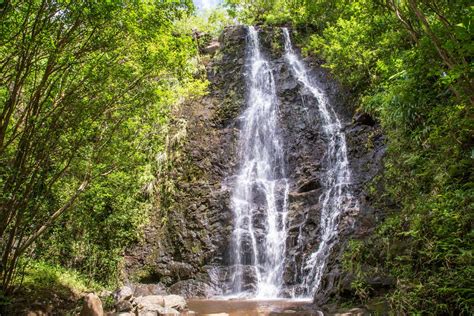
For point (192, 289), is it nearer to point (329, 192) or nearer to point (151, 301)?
point (151, 301)

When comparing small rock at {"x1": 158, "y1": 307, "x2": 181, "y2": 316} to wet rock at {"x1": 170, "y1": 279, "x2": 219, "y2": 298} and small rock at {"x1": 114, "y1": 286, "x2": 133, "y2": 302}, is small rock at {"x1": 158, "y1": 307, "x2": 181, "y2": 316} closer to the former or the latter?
small rock at {"x1": 114, "y1": 286, "x2": 133, "y2": 302}

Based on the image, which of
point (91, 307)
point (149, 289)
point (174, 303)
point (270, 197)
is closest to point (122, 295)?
point (174, 303)

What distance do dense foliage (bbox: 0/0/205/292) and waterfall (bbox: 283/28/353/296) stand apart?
18.5 feet

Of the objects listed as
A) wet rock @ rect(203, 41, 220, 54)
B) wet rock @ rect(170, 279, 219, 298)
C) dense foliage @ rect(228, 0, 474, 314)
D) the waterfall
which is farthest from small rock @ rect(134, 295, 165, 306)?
wet rock @ rect(203, 41, 220, 54)

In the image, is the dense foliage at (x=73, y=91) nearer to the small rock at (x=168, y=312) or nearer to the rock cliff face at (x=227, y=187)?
the small rock at (x=168, y=312)

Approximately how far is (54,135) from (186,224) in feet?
24.8

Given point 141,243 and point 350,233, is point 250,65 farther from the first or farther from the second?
point 350,233

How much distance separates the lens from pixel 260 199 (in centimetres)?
1412

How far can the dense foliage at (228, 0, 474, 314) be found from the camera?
5105mm

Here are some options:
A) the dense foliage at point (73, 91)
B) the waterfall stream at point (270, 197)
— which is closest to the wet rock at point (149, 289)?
the waterfall stream at point (270, 197)

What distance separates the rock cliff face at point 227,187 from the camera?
11961 mm

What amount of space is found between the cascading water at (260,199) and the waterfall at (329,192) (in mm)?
1164

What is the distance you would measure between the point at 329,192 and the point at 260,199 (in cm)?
265

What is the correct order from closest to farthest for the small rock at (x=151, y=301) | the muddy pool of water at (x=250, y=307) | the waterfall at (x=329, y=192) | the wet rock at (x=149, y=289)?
1. the muddy pool of water at (x=250, y=307)
2. the small rock at (x=151, y=301)
3. the waterfall at (x=329, y=192)
4. the wet rock at (x=149, y=289)
